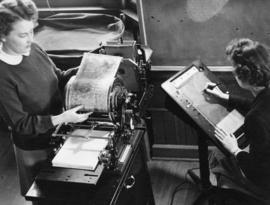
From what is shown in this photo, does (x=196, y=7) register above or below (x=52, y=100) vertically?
above

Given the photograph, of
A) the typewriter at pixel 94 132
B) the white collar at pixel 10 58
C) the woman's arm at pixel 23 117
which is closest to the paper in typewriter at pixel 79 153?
the typewriter at pixel 94 132

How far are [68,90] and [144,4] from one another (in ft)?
3.49

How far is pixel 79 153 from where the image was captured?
2.29m

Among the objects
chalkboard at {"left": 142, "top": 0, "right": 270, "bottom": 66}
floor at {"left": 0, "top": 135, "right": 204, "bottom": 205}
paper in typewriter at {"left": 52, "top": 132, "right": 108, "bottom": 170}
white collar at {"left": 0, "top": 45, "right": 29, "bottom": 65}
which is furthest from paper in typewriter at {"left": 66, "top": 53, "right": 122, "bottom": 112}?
floor at {"left": 0, "top": 135, "right": 204, "bottom": 205}

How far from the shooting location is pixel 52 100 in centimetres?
261

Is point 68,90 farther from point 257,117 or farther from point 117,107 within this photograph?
point 257,117

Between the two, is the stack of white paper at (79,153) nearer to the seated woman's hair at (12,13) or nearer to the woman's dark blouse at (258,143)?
the seated woman's hair at (12,13)

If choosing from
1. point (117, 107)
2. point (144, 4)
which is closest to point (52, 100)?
point (117, 107)

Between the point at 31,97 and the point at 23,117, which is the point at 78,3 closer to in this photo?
the point at 31,97

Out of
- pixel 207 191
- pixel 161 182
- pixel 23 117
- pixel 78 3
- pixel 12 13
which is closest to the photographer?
pixel 12 13

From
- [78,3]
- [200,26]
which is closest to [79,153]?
[200,26]

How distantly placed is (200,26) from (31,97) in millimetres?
1297

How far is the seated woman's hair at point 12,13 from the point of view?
2277 mm

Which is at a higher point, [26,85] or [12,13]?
[12,13]
